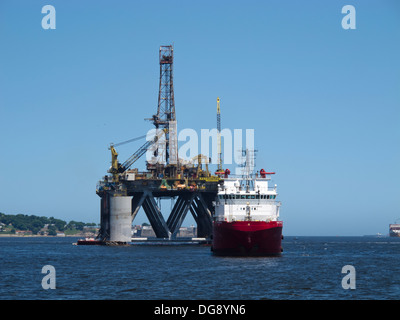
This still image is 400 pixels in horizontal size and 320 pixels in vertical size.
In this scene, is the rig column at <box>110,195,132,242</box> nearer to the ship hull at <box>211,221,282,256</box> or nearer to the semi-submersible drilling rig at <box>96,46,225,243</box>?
the semi-submersible drilling rig at <box>96,46,225,243</box>

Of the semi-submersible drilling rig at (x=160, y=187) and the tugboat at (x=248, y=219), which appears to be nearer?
the tugboat at (x=248, y=219)

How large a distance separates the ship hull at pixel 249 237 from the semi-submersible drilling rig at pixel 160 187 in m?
43.5

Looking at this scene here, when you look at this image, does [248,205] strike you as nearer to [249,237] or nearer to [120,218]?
[249,237]

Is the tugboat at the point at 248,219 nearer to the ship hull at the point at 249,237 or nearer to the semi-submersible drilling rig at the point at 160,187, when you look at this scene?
the ship hull at the point at 249,237

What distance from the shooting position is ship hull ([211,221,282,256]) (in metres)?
75.1

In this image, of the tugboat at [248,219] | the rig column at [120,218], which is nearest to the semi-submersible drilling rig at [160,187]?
the rig column at [120,218]

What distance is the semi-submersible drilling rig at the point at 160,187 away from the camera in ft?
Answer: 403

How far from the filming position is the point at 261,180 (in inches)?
3344

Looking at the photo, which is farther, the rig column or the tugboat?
the rig column

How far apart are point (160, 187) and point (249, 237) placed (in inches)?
1931

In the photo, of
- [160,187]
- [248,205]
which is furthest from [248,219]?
[160,187]

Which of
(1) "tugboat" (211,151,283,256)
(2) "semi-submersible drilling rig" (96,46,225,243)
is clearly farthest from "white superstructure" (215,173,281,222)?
(2) "semi-submersible drilling rig" (96,46,225,243)

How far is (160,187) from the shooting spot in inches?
4815
